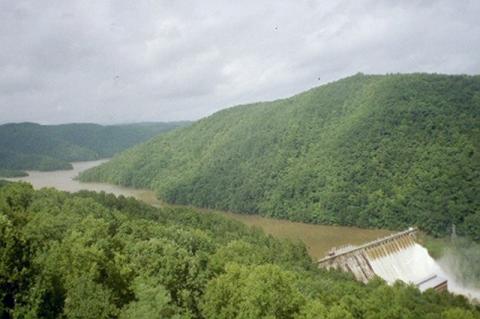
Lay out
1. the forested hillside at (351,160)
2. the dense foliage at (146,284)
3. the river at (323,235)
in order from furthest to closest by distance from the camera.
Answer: the forested hillside at (351,160) < the river at (323,235) < the dense foliage at (146,284)

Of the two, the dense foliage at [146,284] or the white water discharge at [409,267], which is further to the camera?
the white water discharge at [409,267]

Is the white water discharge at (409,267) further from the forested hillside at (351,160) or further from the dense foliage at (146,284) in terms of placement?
the dense foliage at (146,284)

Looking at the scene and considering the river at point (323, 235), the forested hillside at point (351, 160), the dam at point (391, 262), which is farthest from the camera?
the forested hillside at point (351, 160)

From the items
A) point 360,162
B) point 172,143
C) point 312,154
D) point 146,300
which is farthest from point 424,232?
point 172,143

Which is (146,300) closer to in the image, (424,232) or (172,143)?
(424,232)

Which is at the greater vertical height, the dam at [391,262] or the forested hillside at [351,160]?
the forested hillside at [351,160]


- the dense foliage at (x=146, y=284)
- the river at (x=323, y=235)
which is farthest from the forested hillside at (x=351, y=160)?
the dense foliage at (x=146, y=284)

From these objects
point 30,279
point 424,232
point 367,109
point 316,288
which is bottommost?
point 424,232
